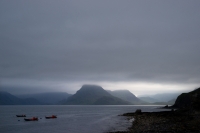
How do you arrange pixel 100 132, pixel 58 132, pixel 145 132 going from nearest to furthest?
pixel 145 132
pixel 100 132
pixel 58 132

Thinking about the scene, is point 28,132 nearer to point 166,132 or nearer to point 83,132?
point 83,132

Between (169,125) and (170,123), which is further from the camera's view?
(170,123)

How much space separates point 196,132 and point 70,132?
32991 millimetres

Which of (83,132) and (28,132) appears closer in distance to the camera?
(83,132)

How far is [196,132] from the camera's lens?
38906mm

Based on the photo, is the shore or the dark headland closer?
the shore

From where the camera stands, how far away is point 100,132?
53844 millimetres

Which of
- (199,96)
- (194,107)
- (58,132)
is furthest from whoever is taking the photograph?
(199,96)

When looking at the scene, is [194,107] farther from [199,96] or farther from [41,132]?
[41,132]

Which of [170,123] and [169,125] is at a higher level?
[169,125]

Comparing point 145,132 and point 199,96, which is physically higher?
point 199,96

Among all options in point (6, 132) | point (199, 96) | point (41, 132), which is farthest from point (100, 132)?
point (199, 96)

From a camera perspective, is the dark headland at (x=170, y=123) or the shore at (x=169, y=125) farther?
the dark headland at (x=170, y=123)

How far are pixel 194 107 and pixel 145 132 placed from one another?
65716mm
